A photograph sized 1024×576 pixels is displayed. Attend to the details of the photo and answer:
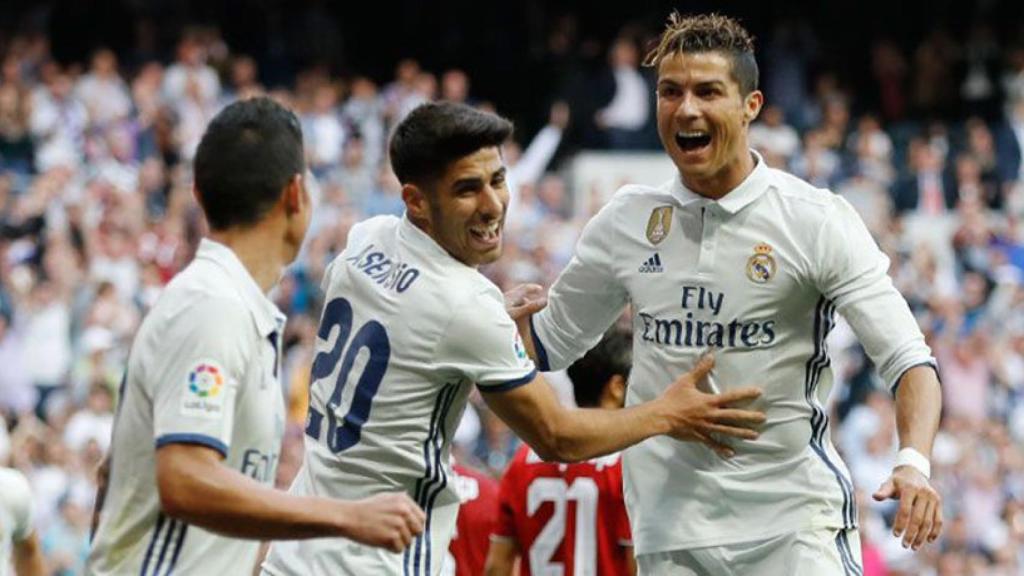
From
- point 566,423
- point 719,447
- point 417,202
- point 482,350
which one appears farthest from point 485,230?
point 719,447

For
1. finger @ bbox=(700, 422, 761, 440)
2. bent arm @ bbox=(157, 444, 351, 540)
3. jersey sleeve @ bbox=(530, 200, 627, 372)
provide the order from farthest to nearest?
jersey sleeve @ bbox=(530, 200, 627, 372) → finger @ bbox=(700, 422, 761, 440) → bent arm @ bbox=(157, 444, 351, 540)

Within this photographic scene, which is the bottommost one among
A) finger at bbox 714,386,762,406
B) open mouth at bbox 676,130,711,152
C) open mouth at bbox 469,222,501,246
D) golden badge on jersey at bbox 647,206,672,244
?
finger at bbox 714,386,762,406

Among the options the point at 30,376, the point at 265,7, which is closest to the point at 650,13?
the point at 265,7

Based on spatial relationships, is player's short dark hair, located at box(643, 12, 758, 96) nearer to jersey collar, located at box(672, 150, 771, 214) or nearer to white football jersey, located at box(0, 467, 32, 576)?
jersey collar, located at box(672, 150, 771, 214)

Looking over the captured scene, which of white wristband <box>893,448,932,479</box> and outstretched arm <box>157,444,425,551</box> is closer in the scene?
outstretched arm <box>157,444,425,551</box>

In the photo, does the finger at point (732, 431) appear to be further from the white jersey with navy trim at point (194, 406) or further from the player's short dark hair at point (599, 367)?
the white jersey with navy trim at point (194, 406)

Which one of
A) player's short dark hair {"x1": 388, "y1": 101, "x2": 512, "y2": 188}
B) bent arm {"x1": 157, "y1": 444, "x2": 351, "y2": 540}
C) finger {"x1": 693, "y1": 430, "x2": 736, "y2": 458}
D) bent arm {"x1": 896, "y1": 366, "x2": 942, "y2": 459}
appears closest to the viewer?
bent arm {"x1": 157, "y1": 444, "x2": 351, "y2": 540}

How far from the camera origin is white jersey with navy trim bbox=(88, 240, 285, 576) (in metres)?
5.12

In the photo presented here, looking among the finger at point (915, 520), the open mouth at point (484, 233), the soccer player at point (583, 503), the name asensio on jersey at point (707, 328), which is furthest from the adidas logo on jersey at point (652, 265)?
the finger at point (915, 520)

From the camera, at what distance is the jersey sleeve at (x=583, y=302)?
7172 mm

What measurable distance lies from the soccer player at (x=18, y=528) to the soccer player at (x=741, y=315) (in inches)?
77.0

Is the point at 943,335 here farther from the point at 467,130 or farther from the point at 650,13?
the point at 467,130

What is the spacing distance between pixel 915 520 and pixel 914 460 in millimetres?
282

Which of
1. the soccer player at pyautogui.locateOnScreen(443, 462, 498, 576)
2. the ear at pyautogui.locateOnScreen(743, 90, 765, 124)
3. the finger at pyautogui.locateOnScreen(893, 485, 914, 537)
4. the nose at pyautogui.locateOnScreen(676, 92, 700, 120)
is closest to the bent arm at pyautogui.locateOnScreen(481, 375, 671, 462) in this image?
the finger at pyautogui.locateOnScreen(893, 485, 914, 537)
